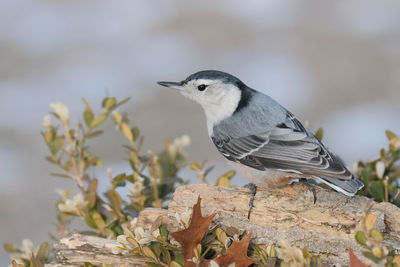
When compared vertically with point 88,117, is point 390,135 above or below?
below

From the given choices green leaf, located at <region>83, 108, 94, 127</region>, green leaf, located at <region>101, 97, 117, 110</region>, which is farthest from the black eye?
green leaf, located at <region>83, 108, 94, 127</region>

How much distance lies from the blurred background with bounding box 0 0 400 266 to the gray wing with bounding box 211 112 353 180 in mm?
2356

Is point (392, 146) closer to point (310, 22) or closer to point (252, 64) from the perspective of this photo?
point (252, 64)

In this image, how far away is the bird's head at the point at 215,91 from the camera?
3.53 metres

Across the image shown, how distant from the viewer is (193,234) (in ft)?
7.78

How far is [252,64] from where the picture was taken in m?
8.82

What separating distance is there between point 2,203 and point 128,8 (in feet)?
16.5

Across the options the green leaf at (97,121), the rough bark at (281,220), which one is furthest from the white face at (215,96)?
the rough bark at (281,220)

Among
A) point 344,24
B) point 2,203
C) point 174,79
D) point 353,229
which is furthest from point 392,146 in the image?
point 344,24

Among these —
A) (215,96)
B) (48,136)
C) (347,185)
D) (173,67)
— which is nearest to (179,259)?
(347,185)

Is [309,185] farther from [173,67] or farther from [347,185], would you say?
[173,67]

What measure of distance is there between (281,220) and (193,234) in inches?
19.1

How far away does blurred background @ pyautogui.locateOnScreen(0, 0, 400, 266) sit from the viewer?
6727mm

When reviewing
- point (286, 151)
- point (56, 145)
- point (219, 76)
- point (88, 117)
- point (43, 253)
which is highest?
point (219, 76)
